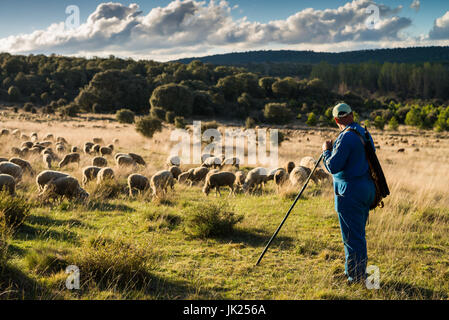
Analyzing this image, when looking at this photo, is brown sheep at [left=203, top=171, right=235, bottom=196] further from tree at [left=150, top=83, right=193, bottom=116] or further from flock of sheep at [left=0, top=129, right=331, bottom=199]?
tree at [left=150, top=83, right=193, bottom=116]

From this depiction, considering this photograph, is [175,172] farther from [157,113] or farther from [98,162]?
[157,113]

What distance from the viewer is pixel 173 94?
63.9 metres

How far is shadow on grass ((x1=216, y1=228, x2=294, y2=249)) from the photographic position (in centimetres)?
699

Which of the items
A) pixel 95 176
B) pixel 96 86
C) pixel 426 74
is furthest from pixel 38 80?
pixel 426 74

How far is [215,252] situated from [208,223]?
36.9 inches

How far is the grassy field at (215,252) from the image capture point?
4781 millimetres

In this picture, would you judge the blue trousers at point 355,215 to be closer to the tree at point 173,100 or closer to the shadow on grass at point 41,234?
the shadow on grass at point 41,234

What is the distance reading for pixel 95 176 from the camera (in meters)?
12.7

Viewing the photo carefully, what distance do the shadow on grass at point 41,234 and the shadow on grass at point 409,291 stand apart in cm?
558

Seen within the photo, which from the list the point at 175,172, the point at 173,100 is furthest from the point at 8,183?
the point at 173,100

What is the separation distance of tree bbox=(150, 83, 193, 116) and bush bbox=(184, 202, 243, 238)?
185 feet

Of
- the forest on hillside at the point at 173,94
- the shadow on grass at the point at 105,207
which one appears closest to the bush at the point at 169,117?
→ the forest on hillside at the point at 173,94

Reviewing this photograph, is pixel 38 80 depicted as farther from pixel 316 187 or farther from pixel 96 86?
pixel 316 187
